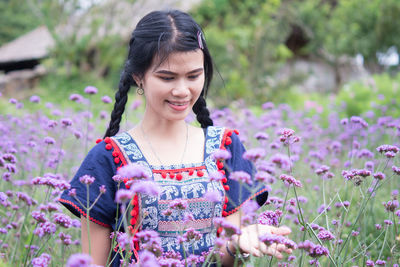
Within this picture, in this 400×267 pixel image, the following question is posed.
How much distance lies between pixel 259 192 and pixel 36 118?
3.54 meters

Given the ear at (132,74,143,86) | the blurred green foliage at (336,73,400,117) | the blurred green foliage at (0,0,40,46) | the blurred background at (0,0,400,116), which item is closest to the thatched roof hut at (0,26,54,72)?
the blurred background at (0,0,400,116)

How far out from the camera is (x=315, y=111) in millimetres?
7020

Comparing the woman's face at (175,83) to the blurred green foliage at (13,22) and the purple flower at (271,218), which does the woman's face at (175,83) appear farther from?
the blurred green foliage at (13,22)

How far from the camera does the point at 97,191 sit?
179cm

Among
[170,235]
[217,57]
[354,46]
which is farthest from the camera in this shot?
[354,46]

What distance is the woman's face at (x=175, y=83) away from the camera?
72.1 inches

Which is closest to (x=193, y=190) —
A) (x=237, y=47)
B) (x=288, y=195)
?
(x=288, y=195)

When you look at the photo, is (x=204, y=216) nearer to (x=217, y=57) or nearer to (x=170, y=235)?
(x=170, y=235)

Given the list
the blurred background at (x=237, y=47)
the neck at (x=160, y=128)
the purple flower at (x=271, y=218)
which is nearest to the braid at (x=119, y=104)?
the neck at (x=160, y=128)

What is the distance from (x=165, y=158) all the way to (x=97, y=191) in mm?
339

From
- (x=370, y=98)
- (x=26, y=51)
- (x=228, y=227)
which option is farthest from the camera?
(x=26, y=51)

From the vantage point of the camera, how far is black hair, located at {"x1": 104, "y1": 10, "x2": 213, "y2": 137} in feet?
6.17

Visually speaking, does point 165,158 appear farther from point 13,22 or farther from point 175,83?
point 13,22

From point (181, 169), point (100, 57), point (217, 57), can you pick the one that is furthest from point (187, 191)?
point (100, 57)
